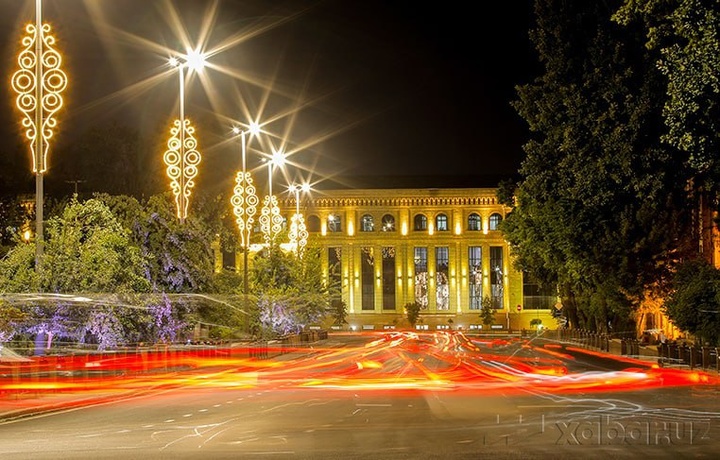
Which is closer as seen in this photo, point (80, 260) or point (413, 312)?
point (80, 260)

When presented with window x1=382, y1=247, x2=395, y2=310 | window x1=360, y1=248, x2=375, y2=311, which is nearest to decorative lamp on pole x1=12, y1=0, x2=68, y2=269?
window x1=360, y1=248, x2=375, y2=311

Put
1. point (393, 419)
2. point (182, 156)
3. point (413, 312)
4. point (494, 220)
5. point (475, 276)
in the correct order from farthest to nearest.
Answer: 1. point (475, 276)
2. point (494, 220)
3. point (413, 312)
4. point (182, 156)
5. point (393, 419)

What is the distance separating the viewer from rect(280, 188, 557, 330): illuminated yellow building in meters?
123

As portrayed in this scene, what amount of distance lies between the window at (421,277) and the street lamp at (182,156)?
83.0m

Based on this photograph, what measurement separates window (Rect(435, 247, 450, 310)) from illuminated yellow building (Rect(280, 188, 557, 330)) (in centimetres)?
12

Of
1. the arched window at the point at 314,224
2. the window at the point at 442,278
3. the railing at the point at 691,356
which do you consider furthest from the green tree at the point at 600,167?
the arched window at the point at 314,224

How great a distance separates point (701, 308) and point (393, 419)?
928 inches

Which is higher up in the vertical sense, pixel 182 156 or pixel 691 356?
pixel 182 156

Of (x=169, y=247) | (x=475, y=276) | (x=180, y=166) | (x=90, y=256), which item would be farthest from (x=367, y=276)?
(x=90, y=256)

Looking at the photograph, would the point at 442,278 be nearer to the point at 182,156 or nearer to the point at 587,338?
the point at 587,338

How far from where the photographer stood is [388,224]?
124 m

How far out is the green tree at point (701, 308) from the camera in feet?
131

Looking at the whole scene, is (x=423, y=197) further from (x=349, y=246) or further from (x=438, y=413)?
(x=438, y=413)

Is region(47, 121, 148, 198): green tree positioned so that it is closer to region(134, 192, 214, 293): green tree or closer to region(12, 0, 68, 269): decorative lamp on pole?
region(134, 192, 214, 293): green tree
